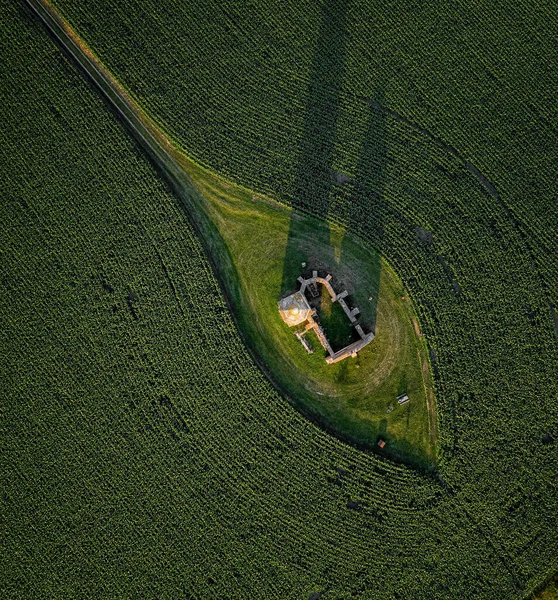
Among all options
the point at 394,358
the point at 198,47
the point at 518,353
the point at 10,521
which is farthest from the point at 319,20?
the point at 10,521

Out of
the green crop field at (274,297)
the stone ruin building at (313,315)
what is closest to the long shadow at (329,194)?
the green crop field at (274,297)

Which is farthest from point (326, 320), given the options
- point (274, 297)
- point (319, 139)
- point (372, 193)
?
point (319, 139)

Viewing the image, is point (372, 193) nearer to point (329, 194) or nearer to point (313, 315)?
point (329, 194)

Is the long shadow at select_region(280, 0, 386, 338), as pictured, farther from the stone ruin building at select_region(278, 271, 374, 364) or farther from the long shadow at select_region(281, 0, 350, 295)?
the stone ruin building at select_region(278, 271, 374, 364)

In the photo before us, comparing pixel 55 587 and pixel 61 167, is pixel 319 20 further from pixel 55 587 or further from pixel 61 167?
pixel 55 587

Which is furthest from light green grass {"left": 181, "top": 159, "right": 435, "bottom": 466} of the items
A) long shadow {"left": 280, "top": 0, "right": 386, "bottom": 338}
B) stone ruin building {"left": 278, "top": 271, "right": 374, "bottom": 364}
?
stone ruin building {"left": 278, "top": 271, "right": 374, "bottom": 364}

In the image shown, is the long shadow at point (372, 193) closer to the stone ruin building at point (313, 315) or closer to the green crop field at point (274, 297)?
the green crop field at point (274, 297)
